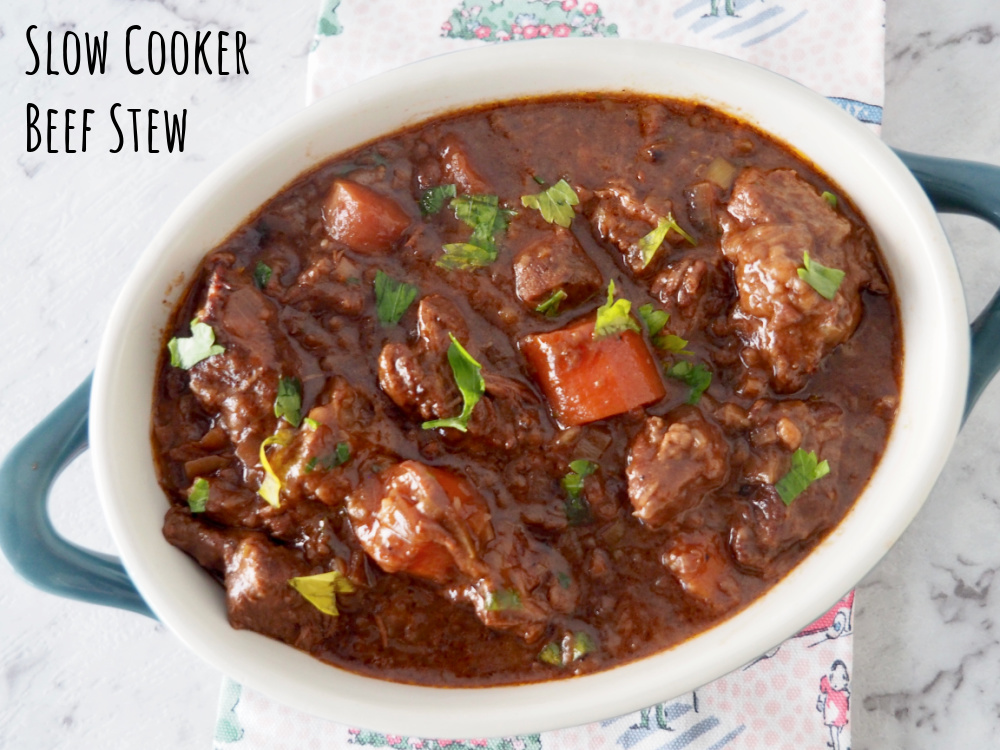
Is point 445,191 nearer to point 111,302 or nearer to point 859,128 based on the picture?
point 859,128

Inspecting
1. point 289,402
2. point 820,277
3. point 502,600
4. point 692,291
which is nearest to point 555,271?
point 692,291

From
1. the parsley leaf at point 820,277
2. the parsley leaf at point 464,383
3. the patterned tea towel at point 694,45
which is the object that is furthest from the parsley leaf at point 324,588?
the parsley leaf at point 820,277

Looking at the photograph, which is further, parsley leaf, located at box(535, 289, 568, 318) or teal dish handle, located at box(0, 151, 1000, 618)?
parsley leaf, located at box(535, 289, 568, 318)

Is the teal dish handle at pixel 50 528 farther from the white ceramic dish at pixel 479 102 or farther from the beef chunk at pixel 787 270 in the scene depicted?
the beef chunk at pixel 787 270

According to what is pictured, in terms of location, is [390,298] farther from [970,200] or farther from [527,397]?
[970,200]

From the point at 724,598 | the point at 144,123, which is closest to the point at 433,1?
the point at 144,123

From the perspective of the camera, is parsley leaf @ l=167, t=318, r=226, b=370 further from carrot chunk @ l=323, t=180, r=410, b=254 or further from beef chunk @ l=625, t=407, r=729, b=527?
beef chunk @ l=625, t=407, r=729, b=527

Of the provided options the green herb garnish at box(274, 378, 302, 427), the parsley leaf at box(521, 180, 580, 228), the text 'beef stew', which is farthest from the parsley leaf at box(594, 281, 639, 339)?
the green herb garnish at box(274, 378, 302, 427)

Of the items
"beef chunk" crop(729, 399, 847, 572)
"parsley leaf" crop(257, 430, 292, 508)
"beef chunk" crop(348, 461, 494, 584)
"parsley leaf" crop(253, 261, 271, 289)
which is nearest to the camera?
"beef chunk" crop(348, 461, 494, 584)
